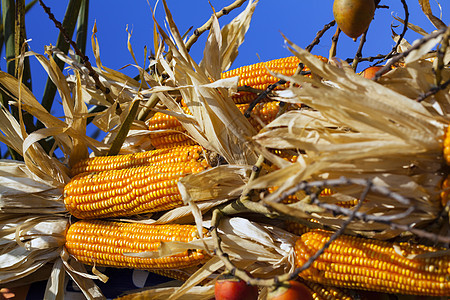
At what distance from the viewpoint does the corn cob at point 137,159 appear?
4.67 ft

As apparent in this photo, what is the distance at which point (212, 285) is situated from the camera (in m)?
1.27

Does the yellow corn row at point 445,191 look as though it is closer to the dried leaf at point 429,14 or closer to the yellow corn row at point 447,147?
the yellow corn row at point 447,147

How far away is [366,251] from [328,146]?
0.94 feet

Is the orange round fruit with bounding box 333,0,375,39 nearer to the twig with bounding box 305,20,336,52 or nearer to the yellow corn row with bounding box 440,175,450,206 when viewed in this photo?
the twig with bounding box 305,20,336,52

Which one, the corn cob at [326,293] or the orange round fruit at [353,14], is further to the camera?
the corn cob at [326,293]

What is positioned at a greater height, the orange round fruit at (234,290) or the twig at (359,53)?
Answer: the twig at (359,53)

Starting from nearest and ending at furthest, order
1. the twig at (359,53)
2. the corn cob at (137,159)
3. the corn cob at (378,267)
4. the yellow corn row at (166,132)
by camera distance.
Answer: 1. the corn cob at (378,267)
2. the twig at (359,53)
3. the corn cob at (137,159)
4. the yellow corn row at (166,132)

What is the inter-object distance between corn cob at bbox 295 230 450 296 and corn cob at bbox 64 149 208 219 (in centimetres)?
40

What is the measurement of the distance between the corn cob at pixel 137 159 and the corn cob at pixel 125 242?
17 centimetres

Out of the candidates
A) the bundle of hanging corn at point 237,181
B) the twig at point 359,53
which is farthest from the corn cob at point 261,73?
the twig at point 359,53

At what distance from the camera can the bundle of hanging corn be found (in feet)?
3.23

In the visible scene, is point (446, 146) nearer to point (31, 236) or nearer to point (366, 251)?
point (366, 251)

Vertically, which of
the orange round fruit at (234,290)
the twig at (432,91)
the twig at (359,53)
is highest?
the twig at (359,53)

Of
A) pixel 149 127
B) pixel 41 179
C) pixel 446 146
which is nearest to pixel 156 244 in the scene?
pixel 149 127
